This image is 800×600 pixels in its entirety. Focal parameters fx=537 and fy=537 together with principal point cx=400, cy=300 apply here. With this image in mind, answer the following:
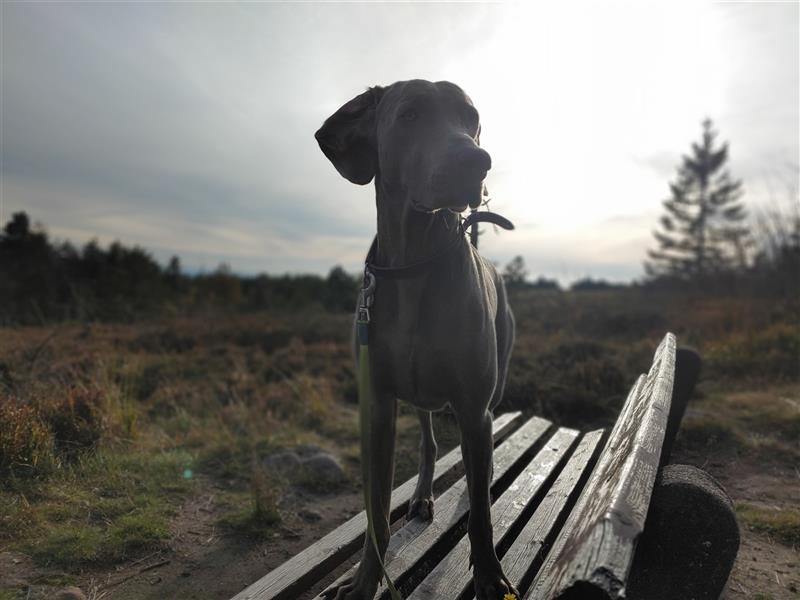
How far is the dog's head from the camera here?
6.52ft

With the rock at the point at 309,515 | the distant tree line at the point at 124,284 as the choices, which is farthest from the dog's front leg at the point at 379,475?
the distant tree line at the point at 124,284

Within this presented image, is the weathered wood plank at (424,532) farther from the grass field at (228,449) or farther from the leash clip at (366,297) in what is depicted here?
the leash clip at (366,297)

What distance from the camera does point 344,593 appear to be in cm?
239

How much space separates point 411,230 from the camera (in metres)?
2.36

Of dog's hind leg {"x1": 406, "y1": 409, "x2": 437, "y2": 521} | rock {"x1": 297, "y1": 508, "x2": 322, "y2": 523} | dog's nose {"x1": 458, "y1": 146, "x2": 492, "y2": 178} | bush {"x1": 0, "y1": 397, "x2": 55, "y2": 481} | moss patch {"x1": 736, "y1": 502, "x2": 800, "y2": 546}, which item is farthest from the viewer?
rock {"x1": 297, "y1": 508, "x2": 322, "y2": 523}

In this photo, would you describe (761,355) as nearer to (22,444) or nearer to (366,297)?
(366,297)

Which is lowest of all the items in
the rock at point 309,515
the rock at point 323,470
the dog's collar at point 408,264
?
the rock at point 309,515

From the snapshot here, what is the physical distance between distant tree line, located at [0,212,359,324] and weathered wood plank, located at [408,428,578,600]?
10306 millimetres

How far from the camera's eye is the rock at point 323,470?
4718 millimetres

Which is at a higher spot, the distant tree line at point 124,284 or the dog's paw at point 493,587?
the distant tree line at point 124,284

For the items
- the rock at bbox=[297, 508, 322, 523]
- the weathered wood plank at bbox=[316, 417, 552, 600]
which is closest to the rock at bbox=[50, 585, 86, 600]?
the weathered wood plank at bbox=[316, 417, 552, 600]

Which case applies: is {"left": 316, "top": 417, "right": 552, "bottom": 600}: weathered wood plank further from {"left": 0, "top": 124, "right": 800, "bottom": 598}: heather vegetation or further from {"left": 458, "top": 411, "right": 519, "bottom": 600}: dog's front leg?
{"left": 0, "top": 124, "right": 800, "bottom": 598}: heather vegetation

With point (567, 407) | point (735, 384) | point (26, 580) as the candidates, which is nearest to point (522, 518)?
point (26, 580)

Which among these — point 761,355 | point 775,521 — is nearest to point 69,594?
point 775,521
